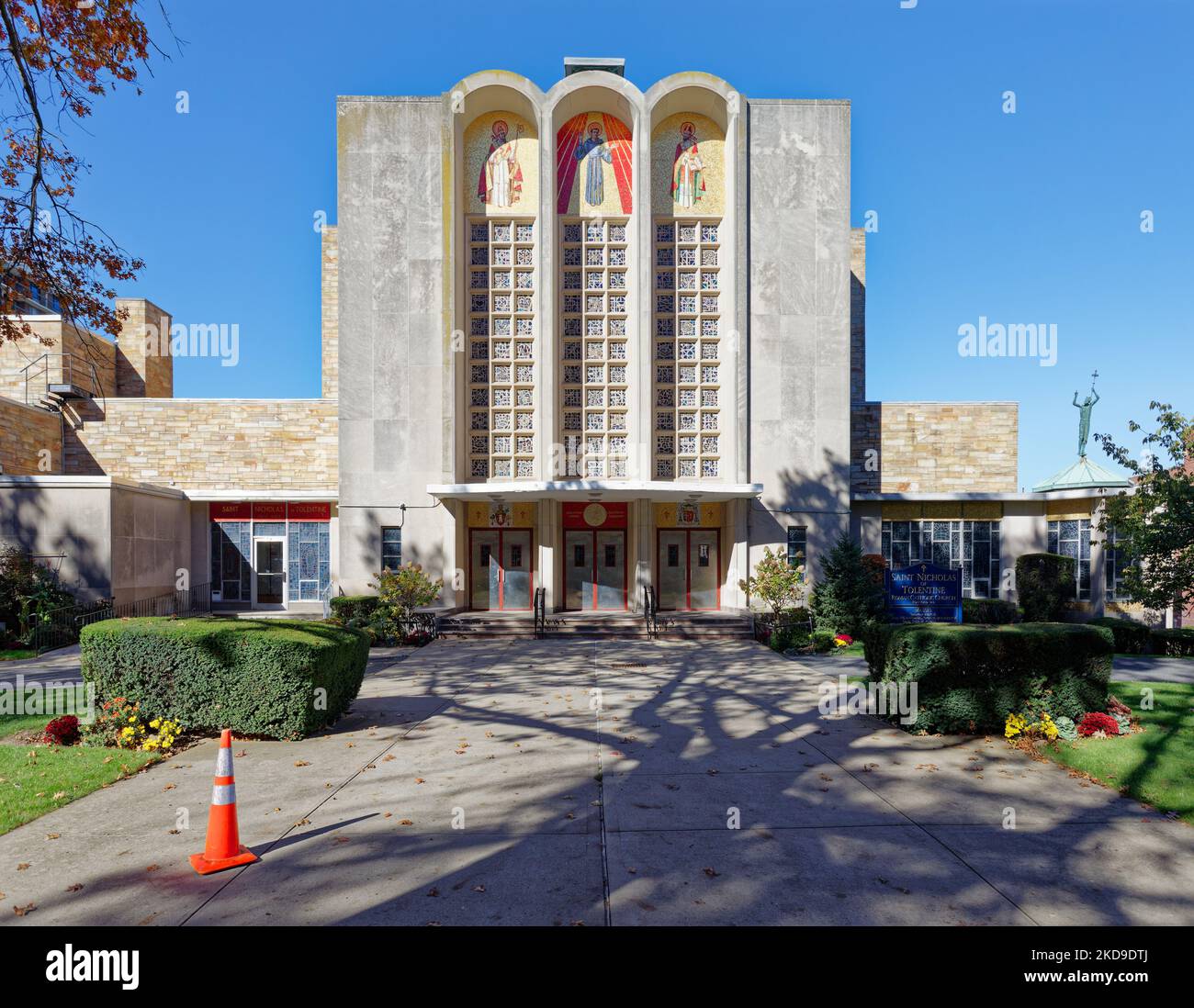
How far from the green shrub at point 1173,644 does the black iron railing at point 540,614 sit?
1561 centimetres

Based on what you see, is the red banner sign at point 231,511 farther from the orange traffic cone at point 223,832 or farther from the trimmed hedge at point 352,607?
the orange traffic cone at point 223,832

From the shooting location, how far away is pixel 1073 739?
8078mm

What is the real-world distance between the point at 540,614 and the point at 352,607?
5396 millimetres

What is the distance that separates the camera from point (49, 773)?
7.03 meters

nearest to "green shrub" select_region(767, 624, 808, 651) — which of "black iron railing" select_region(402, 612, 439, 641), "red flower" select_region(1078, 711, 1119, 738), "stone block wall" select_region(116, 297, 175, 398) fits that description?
"red flower" select_region(1078, 711, 1119, 738)

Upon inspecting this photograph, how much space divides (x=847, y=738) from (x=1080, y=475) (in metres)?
21.5

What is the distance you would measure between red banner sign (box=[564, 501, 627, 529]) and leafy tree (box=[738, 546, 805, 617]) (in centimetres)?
465

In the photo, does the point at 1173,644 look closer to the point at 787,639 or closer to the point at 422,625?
the point at 787,639

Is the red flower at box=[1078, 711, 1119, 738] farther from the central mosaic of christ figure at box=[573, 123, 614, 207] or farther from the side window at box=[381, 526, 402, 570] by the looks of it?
the central mosaic of christ figure at box=[573, 123, 614, 207]

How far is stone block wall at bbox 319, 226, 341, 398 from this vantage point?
25.3m

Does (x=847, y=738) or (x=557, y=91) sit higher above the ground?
(x=557, y=91)

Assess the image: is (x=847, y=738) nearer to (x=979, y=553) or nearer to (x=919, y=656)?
(x=919, y=656)

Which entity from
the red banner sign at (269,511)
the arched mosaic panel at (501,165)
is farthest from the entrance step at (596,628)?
the arched mosaic panel at (501,165)
